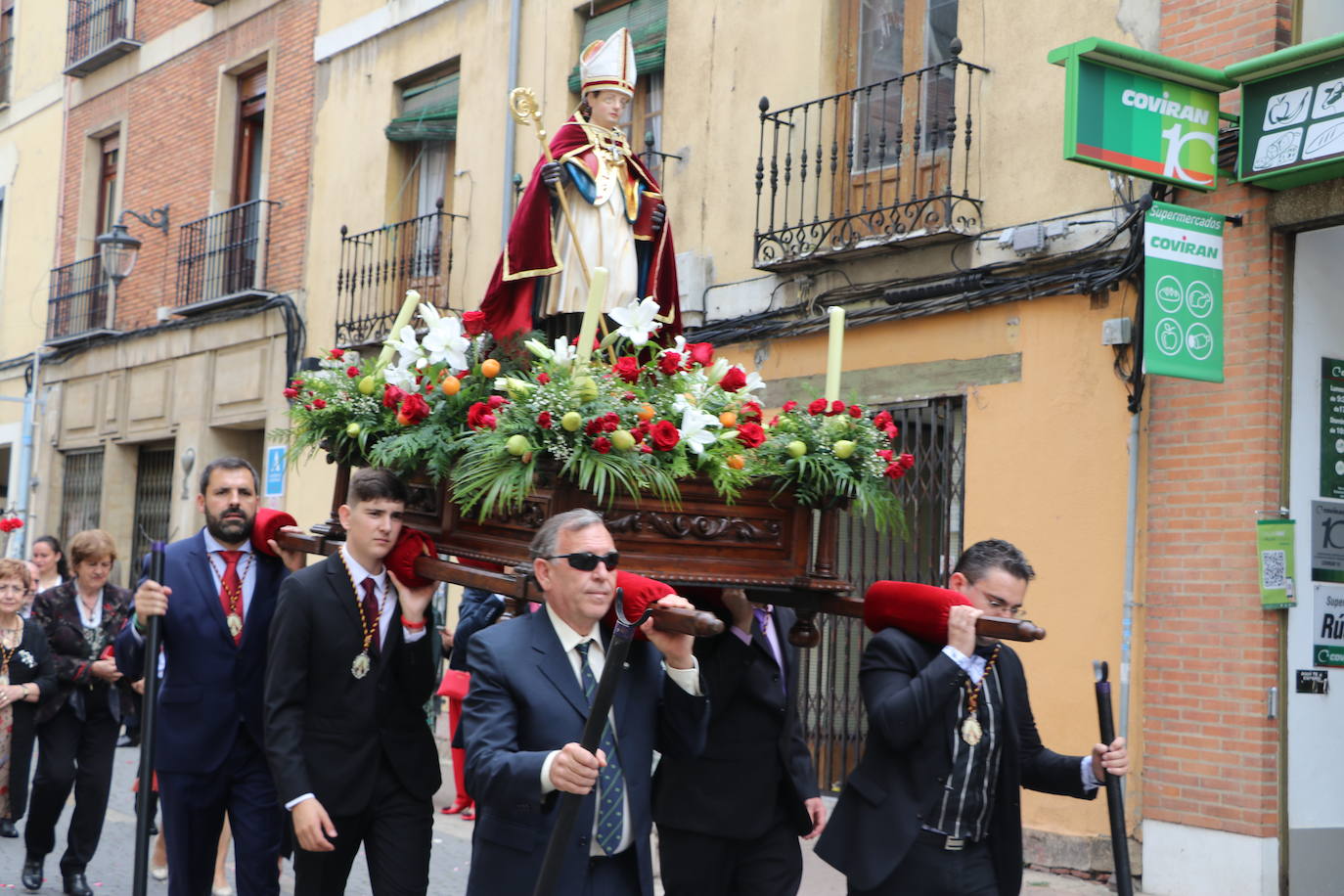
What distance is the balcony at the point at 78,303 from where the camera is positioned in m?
20.0

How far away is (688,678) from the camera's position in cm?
405

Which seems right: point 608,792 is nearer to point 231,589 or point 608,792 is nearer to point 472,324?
point 472,324

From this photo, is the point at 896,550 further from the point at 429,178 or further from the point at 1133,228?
the point at 429,178

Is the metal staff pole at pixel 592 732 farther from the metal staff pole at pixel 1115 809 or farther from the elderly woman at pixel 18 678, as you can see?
the elderly woman at pixel 18 678

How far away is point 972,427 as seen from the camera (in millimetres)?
9617

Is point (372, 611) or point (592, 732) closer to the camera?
point (592, 732)

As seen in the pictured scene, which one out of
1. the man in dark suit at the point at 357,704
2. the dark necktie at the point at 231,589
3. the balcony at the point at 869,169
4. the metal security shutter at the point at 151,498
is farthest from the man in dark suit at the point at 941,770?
the metal security shutter at the point at 151,498

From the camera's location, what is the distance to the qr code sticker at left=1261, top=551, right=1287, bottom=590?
786cm

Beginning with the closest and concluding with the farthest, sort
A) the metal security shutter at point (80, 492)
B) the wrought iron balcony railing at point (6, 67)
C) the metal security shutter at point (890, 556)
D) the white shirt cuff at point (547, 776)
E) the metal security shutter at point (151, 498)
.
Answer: the white shirt cuff at point (547, 776)
the metal security shutter at point (890, 556)
the metal security shutter at point (151, 498)
the metal security shutter at point (80, 492)
the wrought iron balcony railing at point (6, 67)

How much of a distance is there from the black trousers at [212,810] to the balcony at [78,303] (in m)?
14.9

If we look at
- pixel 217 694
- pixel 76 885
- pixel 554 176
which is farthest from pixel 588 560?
pixel 76 885

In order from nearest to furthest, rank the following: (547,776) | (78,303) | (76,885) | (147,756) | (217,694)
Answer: (547,776) < (147,756) < (217,694) < (76,885) < (78,303)

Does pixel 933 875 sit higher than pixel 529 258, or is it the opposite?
pixel 529 258

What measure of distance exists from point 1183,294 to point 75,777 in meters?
6.15
